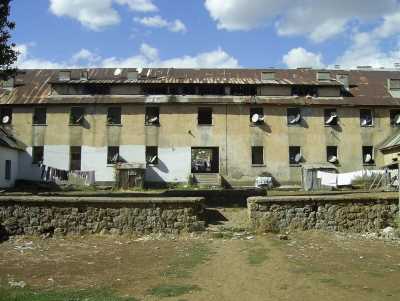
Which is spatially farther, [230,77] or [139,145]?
[230,77]

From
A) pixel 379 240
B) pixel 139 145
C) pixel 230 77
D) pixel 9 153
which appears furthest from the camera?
pixel 230 77

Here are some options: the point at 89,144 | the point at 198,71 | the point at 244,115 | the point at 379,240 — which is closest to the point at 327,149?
the point at 244,115

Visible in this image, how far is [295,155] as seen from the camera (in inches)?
1334

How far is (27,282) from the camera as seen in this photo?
8297mm

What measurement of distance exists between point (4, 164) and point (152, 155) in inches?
402

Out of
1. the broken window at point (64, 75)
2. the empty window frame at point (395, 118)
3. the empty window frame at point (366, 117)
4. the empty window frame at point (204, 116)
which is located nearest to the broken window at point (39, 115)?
the broken window at point (64, 75)

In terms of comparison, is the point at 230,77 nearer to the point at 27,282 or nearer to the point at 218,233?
the point at 218,233

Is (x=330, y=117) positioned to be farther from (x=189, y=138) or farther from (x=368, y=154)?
(x=189, y=138)

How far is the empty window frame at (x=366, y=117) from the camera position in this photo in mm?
34612

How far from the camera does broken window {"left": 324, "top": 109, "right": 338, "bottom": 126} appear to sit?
3419cm

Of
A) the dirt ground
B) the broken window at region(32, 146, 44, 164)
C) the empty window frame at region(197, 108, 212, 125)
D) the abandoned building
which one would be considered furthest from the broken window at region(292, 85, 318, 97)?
the dirt ground

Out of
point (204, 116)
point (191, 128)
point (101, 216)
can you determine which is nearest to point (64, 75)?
point (191, 128)

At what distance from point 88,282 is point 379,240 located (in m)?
8.80

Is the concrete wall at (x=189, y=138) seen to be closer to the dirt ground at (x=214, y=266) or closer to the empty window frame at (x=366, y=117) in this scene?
the empty window frame at (x=366, y=117)
